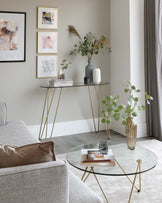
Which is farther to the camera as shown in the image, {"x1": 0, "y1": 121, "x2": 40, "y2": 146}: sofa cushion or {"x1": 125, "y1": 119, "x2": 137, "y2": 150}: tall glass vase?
{"x1": 0, "y1": 121, "x2": 40, "y2": 146}: sofa cushion

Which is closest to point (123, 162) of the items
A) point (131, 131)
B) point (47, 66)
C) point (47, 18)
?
point (131, 131)

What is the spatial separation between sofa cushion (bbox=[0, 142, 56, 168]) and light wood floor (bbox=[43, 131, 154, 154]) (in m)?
2.32

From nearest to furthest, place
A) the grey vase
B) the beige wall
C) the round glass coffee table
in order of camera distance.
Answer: the round glass coffee table
the beige wall
the grey vase

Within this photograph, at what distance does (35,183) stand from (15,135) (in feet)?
5.31

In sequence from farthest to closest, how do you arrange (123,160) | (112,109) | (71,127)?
(71,127)
(112,109)
(123,160)

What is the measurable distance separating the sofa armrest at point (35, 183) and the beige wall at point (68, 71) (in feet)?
9.54

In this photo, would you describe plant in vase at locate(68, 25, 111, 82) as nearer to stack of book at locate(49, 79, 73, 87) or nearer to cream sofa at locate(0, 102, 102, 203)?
stack of book at locate(49, 79, 73, 87)

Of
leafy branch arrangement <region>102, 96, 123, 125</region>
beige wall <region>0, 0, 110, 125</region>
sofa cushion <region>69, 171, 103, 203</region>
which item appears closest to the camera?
sofa cushion <region>69, 171, 103, 203</region>

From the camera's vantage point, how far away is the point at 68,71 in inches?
179

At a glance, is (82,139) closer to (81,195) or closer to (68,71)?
(68,71)

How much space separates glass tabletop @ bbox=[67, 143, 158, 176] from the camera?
204 centimetres

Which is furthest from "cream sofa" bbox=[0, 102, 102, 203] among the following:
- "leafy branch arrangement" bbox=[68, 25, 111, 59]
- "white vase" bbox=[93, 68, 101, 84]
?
"leafy branch arrangement" bbox=[68, 25, 111, 59]

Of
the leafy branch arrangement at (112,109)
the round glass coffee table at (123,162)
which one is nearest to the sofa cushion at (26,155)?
the round glass coffee table at (123,162)

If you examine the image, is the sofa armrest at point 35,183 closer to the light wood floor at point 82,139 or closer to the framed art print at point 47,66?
the light wood floor at point 82,139
